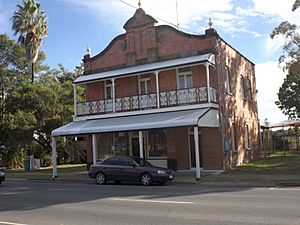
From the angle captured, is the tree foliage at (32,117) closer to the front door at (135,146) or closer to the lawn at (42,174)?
the lawn at (42,174)

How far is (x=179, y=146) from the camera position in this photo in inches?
958

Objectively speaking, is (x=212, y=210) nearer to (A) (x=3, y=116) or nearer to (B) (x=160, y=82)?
(B) (x=160, y=82)

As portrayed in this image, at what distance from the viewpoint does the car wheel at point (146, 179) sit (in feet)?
59.2

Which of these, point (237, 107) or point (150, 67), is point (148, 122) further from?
point (237, 107)

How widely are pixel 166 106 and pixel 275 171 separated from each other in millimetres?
6998

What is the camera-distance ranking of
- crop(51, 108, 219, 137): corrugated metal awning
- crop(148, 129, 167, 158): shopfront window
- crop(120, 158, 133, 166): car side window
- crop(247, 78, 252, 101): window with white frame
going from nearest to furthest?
crop(120, 158, 133, 166): car side window < crop(51, 108, 219, 137): corrugated metal awning < crop(148, 129, 167, 158): shopfront window < crop(247, 78, 252, 101): window with white frame

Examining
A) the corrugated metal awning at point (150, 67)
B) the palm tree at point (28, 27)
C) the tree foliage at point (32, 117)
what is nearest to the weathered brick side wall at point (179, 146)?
the corrugated metal awning at point (150, 67)

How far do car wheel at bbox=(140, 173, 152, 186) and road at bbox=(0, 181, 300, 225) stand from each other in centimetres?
379

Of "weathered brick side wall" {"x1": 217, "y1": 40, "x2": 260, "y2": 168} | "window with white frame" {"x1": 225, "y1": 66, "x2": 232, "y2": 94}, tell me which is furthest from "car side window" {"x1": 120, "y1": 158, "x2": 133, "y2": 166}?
"window with white frame" {"x1": 225, "y1": 66, "x2": 232, "y2": 94}

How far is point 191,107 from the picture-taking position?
22688 mm

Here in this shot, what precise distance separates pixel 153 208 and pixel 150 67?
1406 centimetres

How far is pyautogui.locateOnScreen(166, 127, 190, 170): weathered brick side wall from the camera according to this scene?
2409 cm

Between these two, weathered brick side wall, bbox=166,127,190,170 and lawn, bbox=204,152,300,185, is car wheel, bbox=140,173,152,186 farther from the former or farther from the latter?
weathered brick side wall, bbox=166,127,190,170

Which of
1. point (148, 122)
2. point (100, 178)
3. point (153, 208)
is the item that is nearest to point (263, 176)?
point (148, 122)
